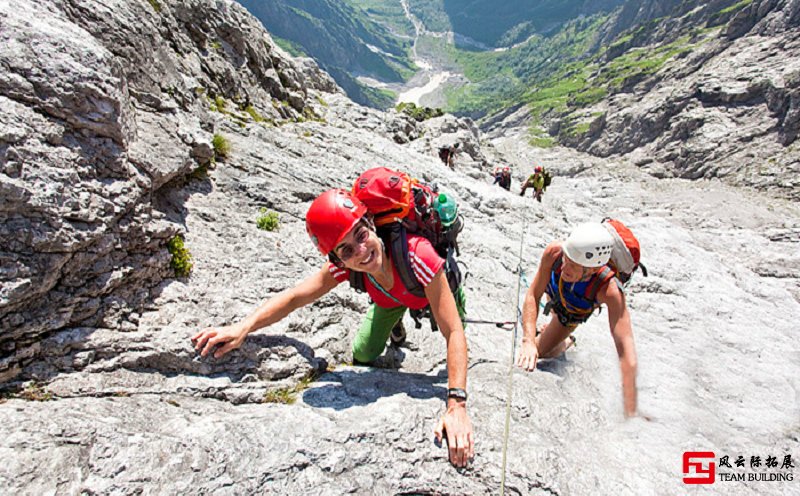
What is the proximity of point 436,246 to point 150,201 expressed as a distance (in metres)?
4.68

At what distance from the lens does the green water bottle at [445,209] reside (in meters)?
5.36

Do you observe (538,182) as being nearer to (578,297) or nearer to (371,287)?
(578,297)

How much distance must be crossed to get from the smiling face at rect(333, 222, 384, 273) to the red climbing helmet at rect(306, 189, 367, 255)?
0.26ft

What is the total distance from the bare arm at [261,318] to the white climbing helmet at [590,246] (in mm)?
3787

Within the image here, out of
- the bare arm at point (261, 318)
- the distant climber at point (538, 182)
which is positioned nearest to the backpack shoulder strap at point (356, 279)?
the bare arm at point (261, 318)

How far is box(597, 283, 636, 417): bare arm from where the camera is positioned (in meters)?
5.70

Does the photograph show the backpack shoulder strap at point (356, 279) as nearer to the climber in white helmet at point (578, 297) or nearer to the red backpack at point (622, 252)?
the climber in white helmet at point (578, 297)

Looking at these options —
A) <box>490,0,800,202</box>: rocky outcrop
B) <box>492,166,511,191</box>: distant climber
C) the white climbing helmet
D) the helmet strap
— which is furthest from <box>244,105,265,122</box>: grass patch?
<box>490,0,800,202</box>: rocky outcrop

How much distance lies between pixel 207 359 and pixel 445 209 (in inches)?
151

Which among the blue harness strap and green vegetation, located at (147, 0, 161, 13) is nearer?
the blue harness strap

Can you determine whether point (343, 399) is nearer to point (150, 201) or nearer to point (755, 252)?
point (150, 201)

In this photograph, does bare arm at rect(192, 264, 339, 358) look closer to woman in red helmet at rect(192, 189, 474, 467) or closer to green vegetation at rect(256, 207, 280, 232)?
woman in red helmet at rect(192, 189, 474, 467)

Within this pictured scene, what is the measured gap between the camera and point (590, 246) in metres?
5.79

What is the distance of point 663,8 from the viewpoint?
167 meters
